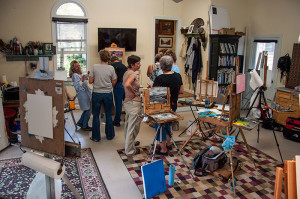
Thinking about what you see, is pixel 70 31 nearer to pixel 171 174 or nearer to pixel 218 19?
pixel 218 19

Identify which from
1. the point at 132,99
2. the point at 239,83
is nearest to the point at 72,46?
the point at 132,99

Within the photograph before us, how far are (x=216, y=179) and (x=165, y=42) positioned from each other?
543 centimetres

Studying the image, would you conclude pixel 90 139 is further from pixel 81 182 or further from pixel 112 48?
pixel 112 48

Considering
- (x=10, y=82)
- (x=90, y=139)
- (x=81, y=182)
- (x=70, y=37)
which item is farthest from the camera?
(x=70, y=37)

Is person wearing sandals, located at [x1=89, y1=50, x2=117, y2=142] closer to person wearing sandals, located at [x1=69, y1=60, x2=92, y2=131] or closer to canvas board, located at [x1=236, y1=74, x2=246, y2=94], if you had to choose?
person wearing sandals, located at [x1=69, y1=60, x2=92, y2=131]

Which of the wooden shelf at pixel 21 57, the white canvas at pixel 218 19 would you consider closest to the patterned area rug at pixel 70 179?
the wooden shelf at pixel 21 57

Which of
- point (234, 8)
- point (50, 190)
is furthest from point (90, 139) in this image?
point (234, 8)

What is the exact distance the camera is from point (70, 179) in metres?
3.34

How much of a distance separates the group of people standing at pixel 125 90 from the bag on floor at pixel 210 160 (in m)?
0.62

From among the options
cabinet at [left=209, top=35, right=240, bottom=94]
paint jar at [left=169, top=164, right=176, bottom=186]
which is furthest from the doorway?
paint jar at [left=169, top=164, right=176, bottom=186]

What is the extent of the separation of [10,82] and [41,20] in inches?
63.2

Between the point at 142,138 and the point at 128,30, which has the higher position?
the point at 128,30

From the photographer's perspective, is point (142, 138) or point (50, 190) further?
point (142, 138)

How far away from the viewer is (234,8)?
6.89m
